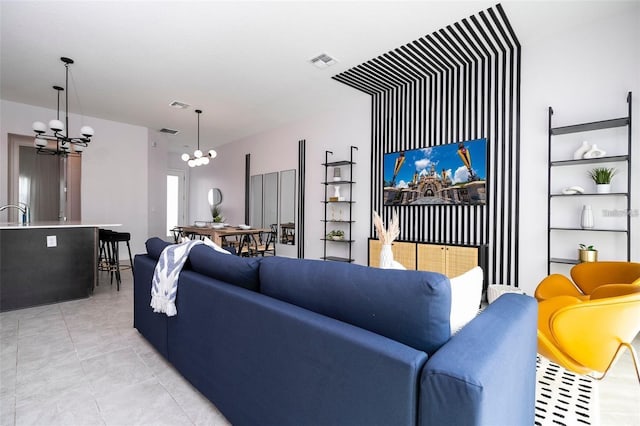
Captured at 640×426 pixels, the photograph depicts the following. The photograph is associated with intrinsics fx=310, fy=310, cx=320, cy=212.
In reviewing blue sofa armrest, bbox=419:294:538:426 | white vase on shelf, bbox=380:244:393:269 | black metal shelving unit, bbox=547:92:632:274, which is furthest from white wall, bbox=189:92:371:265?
blue sofa armrest, bbox=419:294:538:426

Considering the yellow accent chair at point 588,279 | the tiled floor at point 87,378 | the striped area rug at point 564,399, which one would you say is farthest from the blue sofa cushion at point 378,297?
the yellow accent chair at point 588,279

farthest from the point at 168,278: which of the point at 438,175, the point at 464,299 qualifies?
the point at 438,175

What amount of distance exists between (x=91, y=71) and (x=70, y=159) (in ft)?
9.70

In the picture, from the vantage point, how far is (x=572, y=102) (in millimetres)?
3277

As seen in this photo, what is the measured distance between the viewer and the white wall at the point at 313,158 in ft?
17.0

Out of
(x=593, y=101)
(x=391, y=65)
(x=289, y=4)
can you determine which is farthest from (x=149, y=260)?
(x=593, y=101)

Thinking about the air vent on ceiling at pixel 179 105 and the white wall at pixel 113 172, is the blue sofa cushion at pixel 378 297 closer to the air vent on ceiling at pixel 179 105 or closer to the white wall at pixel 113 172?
the air vent on ceiling at pixel 179 105

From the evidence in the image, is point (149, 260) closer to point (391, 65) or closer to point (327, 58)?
point (327, 58)

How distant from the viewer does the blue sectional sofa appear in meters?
0.85

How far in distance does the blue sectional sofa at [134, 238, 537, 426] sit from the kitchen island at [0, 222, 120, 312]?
3082 millimetres

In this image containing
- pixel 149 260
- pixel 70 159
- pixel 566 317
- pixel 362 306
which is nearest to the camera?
pixel 362 306

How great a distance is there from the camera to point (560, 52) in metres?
3.35

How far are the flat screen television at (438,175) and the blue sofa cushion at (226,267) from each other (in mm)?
3205

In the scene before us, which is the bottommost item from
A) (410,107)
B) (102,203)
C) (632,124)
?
(102,203)
